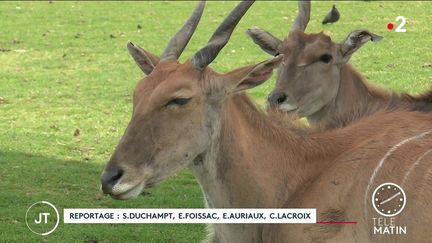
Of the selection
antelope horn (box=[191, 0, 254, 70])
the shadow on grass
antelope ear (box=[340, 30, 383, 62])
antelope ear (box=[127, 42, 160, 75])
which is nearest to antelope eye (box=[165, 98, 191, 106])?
antelope horn (box=[191, 0, 254, 70])

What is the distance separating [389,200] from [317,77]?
3636mm

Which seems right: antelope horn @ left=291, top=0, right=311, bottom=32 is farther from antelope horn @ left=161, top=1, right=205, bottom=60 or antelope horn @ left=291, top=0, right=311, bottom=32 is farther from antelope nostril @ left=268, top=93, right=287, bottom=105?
antelope horn @ left=161, top=1, right=205, bottom=60

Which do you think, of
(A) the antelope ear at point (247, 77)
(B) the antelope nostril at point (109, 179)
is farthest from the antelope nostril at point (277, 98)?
(B) the antelope nostril at point (109, 179)

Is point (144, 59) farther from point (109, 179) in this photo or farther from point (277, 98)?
point (277, 98)

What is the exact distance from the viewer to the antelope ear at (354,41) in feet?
27.1

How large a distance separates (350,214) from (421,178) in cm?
40

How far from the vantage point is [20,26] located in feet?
62.3

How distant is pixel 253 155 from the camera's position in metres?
5.20

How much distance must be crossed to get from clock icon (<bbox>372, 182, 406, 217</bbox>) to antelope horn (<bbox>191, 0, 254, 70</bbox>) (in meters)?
1.11

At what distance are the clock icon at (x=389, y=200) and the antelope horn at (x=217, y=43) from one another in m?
1.11

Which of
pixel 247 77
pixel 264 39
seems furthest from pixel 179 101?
pixel 264 39

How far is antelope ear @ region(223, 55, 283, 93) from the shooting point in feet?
16.3

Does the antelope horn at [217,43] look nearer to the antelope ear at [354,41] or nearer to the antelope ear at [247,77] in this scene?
the antelope ear at [247,77]

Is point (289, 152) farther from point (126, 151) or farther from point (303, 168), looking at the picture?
point (126, 151)
